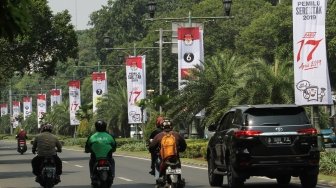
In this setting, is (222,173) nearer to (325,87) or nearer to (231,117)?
(231,117)

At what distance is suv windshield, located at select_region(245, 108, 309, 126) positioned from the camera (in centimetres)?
2017

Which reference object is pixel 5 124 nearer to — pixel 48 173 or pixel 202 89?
pixel 202 89

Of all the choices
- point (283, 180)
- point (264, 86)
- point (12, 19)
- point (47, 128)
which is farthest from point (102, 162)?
point (264, 86)

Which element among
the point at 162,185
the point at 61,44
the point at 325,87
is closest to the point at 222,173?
the point at 162,185

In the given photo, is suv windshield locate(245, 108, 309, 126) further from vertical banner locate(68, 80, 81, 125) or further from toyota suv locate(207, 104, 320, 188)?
vertical banner locate(68, 80, 81, 125)

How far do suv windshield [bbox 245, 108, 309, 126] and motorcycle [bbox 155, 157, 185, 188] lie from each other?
9.39ft

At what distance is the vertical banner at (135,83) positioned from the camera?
56.2 metres

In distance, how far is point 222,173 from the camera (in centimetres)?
2194

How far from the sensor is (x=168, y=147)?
705 inches

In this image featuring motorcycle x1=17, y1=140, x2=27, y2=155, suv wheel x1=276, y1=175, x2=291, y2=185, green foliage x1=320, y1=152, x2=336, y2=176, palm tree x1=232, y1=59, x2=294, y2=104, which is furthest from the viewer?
motorcycle x1=17, y1=140, x2=27, y2=155

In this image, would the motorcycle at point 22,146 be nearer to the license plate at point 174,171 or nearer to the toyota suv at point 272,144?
the toyota suv at point 272,144

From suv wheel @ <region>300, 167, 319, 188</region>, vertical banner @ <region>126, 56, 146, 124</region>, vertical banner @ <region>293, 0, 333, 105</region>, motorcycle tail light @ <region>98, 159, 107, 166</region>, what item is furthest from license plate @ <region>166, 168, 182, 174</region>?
vertical banner @ <region>126, 56, 146, 124</region>

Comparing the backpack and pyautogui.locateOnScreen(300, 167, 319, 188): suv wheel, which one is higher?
the backpack

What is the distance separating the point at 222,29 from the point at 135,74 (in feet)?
153
